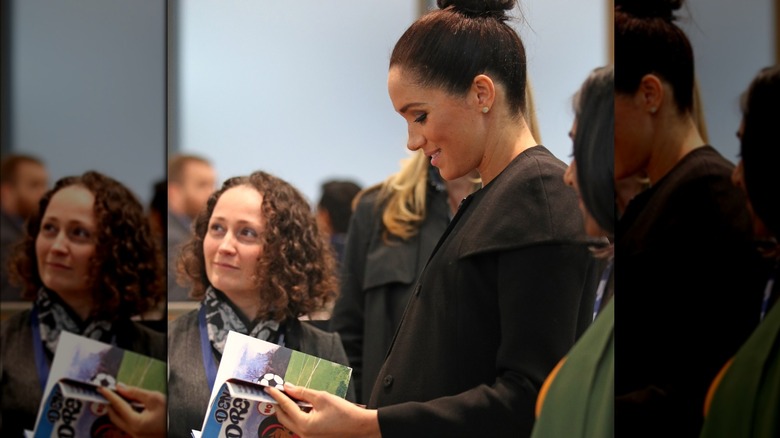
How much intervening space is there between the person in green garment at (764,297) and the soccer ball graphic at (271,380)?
45.1 inches

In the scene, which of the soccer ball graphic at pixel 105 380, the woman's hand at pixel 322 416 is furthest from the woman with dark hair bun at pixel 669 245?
the soccer ball graphic at pixel 105 380

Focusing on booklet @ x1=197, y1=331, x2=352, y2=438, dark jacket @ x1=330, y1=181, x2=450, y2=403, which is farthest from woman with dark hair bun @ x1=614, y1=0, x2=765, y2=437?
booklet @ x1=197, y1=331, x2=352, y2=438

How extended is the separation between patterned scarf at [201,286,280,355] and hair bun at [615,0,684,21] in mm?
1305

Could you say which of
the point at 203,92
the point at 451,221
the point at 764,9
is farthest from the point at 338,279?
the point at 764,9

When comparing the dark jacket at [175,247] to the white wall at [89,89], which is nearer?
the dark jacket at [175,247]

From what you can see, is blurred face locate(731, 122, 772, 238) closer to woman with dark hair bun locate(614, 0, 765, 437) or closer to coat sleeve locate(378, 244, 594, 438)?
woman with dark hair bun locate(614, 0, 765, 437)

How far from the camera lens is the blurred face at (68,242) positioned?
292 cm

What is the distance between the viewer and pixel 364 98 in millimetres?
2645

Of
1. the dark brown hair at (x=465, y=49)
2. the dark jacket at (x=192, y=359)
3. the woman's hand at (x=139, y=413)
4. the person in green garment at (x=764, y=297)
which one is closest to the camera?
the person in green garment at (x=764, y=297)

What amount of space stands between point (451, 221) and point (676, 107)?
0.69 metres

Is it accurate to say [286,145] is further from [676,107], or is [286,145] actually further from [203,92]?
[676,107]

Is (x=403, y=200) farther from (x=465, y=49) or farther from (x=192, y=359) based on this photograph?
(x=192, y=359)

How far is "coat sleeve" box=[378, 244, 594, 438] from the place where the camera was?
8.32 feet

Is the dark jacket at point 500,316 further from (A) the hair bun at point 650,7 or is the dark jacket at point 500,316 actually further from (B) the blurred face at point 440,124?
(A) the hair bun at point 650,7
